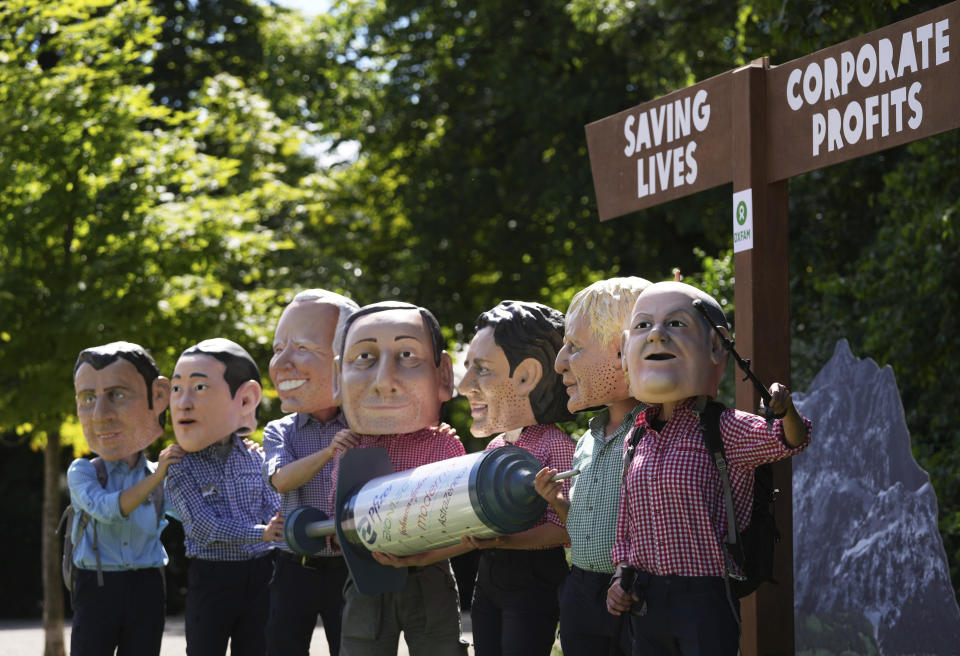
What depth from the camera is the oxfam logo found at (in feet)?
16.1

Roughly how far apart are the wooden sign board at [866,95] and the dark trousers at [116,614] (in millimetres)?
3408

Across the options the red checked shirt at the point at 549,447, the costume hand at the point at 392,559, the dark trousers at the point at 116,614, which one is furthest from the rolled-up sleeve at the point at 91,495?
the red checked shirt at the point at 549,447

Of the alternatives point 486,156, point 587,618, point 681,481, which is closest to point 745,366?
point 681,481

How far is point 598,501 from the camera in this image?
4.32 meters

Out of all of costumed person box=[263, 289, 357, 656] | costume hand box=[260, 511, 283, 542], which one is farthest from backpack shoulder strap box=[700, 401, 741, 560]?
costume hand box=[260, 511, 283, 542]

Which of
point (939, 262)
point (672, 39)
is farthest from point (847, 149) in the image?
point (672, 39)

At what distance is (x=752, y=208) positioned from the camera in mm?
4887

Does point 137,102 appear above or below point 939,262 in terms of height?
above

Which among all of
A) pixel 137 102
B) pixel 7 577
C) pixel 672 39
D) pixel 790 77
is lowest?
pixel 7 577

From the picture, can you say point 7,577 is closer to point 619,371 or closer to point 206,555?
point 206,555

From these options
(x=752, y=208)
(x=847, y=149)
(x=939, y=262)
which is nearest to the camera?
(x=847, y=149)

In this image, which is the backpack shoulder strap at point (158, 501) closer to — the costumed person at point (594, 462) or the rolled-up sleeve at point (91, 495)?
the rolled-up sleeve at point (91, 495)

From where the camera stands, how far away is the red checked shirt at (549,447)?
15.3ft

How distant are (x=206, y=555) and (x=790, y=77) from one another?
3220 mm
